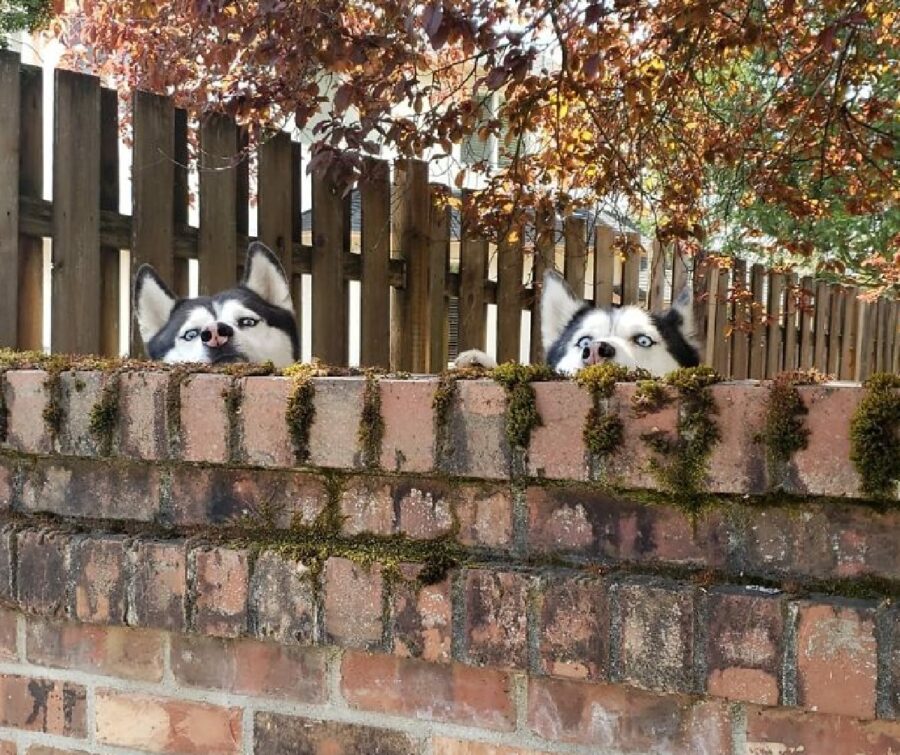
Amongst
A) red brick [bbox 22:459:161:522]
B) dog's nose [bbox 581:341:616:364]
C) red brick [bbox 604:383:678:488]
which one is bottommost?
red brick [bbox 22:459:161:522]

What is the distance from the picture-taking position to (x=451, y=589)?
1.46m

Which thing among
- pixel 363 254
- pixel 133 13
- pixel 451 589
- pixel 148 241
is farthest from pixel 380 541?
pixel 133 13

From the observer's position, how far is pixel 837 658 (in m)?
1.25

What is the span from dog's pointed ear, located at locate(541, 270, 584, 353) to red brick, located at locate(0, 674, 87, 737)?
5.83ft

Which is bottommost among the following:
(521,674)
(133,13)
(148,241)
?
(521,674)

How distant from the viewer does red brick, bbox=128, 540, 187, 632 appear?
161cm

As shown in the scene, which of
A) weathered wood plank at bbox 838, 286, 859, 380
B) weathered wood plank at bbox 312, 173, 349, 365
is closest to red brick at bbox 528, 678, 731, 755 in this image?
weathered wood plank at bbox 312, 173, 349, 365

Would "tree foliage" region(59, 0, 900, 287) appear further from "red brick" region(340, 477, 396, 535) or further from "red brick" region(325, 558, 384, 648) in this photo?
"red brick" region(325, 558, 384, 648)

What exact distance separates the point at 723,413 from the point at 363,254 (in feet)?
8.38

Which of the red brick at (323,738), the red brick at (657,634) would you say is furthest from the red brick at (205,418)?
the red brick at (657,634)

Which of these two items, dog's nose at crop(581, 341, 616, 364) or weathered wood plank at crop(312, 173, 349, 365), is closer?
dog's nose at crop(581, 341, 616, 364)

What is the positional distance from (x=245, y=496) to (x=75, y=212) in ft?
4.93

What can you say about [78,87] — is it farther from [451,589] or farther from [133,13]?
Answer: [451,589]

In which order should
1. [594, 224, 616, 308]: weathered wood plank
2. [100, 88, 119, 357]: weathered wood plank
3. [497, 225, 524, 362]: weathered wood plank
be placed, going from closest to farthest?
[100, 88, 119, 357]: weathered wood plank < [497, 225, 524, 362]: weathered wood plank < [594, 224, 616, 308]: weathered wood plank
